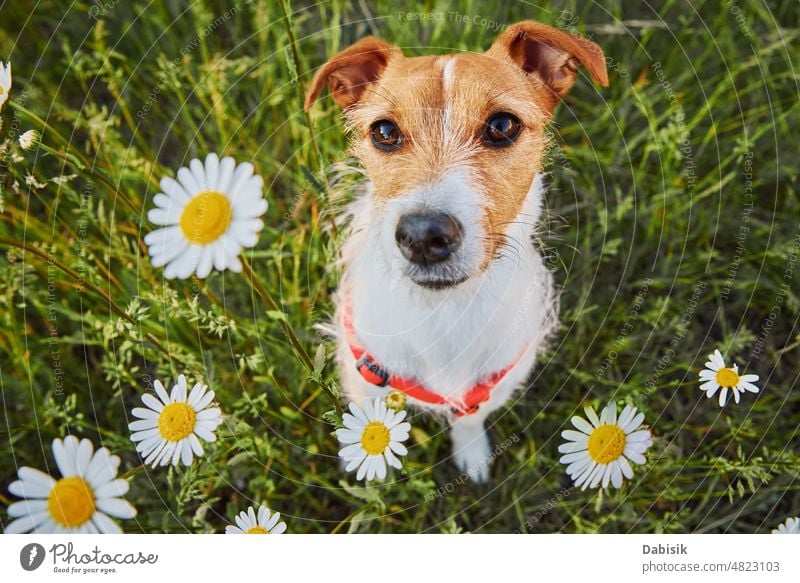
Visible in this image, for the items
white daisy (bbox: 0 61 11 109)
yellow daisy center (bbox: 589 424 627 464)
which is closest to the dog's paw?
yellow daisy center (bbox: 589 424 627 464)

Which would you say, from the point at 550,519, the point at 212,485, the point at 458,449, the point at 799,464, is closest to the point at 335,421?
the point at 212,485

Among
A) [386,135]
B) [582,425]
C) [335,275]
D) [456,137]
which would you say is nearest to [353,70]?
[386,135]

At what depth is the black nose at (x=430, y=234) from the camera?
1484 mm

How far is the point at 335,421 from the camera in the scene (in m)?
1.67

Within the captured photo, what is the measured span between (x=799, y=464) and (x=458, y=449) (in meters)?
1.18

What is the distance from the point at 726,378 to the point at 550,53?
119cm

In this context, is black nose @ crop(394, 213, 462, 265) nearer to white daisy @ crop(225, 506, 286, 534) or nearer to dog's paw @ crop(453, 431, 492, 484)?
white daisy @ crop(225, 506, 286, 534)

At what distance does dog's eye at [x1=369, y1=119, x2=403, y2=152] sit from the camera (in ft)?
5.62

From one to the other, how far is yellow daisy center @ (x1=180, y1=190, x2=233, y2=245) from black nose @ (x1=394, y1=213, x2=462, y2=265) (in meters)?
0.48

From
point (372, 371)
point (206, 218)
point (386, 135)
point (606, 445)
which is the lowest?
point (606, 445)

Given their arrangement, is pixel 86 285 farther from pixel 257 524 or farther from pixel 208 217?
pixel 257 524

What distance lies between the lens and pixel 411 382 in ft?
6.59

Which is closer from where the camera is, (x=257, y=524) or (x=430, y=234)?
(x=430, y=234)
